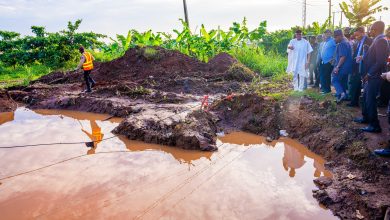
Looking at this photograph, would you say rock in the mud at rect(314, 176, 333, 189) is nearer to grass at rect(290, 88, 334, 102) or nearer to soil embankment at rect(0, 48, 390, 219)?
soil embankment at rect(0, 48, 390, 219)

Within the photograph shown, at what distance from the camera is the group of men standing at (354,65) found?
5156 mm

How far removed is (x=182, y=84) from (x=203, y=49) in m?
5.24

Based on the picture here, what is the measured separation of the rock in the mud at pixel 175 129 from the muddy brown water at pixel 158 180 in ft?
0.71

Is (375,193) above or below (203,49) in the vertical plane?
below

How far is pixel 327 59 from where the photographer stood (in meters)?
7.87

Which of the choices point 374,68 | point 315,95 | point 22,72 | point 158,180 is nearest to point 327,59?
point 315,95

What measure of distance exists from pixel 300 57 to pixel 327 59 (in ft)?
2.48

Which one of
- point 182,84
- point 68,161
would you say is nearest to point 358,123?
point 68,161

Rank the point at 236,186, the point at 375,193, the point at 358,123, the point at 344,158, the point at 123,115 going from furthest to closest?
the point at 123,115
the point at 358,123
the point at 344,158
the point at 236,186
the point at 375,193

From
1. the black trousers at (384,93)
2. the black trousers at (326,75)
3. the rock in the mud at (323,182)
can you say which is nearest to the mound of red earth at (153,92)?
the rock in the mud at (323,182)

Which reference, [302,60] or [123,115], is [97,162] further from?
[302,60]

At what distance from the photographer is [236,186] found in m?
4.91

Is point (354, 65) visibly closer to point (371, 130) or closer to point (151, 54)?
point (371, 130)

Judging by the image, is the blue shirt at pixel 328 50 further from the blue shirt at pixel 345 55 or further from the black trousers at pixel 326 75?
the blue shirt at pixel 345 55
